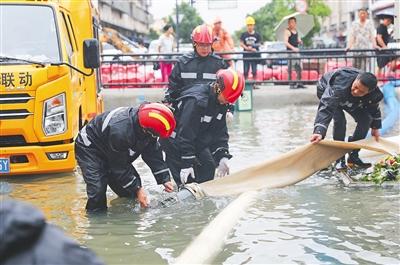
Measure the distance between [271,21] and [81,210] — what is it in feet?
232

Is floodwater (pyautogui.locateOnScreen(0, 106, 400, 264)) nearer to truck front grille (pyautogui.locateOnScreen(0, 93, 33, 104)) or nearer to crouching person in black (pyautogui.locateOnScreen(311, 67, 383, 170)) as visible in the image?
crouching person in black (pyautogui.locateOnScreen(311, 67, 383, 170))

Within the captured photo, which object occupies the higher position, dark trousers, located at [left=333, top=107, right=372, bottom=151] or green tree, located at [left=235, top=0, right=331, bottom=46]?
green tree, located at [left=235, top=0, right=331, bottom=46]

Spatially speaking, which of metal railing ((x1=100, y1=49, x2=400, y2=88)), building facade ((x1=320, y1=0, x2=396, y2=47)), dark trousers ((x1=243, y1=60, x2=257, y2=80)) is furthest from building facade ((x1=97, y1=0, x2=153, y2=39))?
dark trousers ((x1=243, y1=60, x2=257, y2=80))

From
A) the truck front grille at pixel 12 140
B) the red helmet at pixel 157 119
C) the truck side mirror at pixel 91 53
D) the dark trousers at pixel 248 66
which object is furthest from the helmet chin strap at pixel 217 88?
the dark trousers at pixel 248 66

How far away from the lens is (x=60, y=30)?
347 inches

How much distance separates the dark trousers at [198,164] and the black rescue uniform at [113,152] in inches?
38.4

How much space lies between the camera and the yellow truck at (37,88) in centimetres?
806

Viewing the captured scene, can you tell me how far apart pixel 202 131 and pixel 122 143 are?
165 centimetres

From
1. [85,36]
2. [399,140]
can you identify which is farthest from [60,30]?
[399,140]

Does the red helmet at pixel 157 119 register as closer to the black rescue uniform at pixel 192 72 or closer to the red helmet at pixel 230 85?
the red helmet at pixel 230 85

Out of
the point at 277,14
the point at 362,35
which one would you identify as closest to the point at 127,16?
the point at 277,14

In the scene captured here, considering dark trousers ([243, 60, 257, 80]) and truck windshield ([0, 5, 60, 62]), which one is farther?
dark trousers ([243, 60, 257, 80])

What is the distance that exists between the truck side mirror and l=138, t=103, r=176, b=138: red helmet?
288 cm

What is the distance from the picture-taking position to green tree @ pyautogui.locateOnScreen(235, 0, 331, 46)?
188ft
